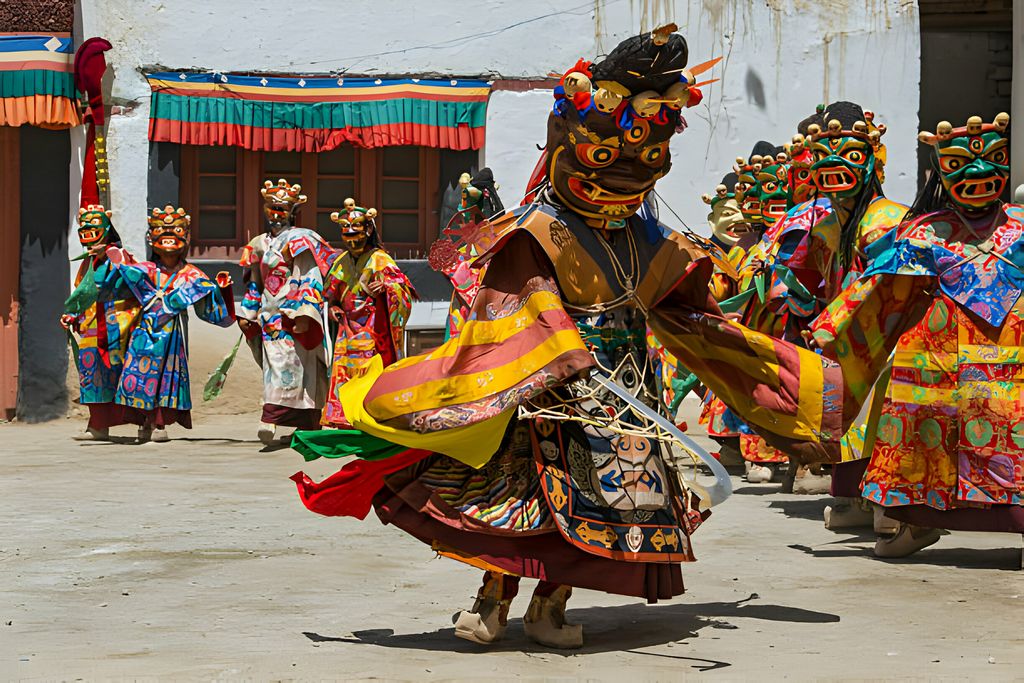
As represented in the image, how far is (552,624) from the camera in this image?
5.22m

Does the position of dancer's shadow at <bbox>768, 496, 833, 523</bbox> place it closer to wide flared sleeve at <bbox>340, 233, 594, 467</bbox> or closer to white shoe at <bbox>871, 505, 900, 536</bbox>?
white shoe at <bbox>871, 505, 900, 536</bbox>

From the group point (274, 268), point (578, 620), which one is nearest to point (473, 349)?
point (578, 620)

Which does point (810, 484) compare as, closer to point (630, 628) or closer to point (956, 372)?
point (956, 372)

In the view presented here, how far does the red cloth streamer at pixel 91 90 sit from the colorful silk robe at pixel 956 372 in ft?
31.0

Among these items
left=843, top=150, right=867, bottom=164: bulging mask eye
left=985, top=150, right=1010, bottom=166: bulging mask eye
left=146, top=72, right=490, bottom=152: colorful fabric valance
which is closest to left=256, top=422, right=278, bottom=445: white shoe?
left=146, top=72, right=490, bottom=152: colorful fabric valance

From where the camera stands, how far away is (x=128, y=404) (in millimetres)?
12281

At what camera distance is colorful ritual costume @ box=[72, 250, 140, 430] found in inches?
486

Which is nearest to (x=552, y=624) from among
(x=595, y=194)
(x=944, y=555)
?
(x=595, y=194)

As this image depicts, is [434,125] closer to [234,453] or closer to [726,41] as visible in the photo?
[726,41]

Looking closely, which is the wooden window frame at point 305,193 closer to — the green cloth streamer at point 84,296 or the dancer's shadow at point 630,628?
the green cloth streamer at point 84,296

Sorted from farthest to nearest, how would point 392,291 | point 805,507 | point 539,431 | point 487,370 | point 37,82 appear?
1. point 37,82
2. point 392,291
3. point 805,507
4. point 539,431
5. point 487,370

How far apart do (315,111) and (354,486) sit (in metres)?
10.1

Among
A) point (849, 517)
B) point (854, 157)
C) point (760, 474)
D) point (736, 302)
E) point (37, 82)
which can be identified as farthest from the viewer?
point (37, 82)

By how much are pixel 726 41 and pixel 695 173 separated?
1343mm
